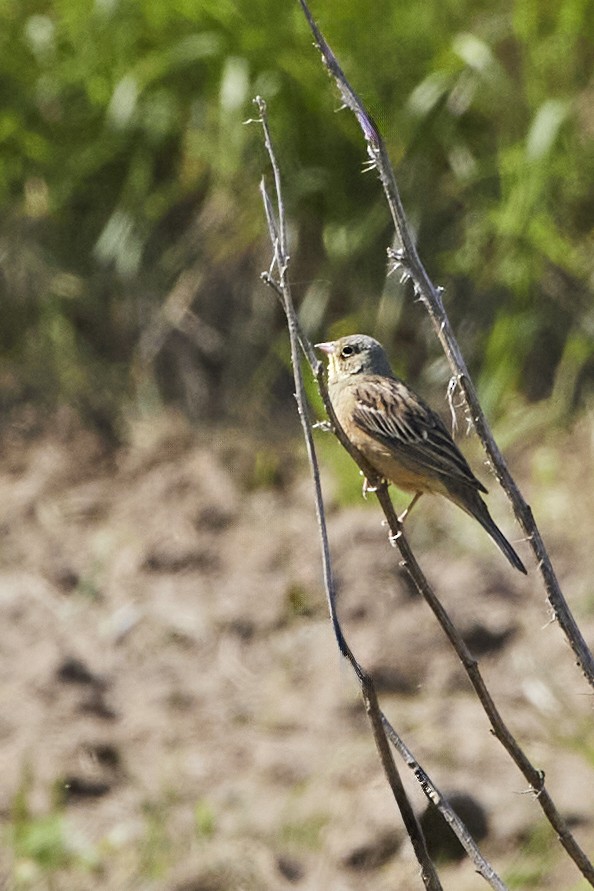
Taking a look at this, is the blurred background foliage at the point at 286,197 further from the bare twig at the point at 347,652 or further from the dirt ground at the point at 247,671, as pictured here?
the bare twig at the point at 347,652

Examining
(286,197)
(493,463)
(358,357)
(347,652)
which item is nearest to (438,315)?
(493,463)

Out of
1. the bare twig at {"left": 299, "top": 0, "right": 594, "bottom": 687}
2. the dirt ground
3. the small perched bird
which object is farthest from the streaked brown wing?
the bare twig at {"left": 299, "top": 0, "right": 594, "bottom": 687}

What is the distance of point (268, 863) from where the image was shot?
4.65 meters

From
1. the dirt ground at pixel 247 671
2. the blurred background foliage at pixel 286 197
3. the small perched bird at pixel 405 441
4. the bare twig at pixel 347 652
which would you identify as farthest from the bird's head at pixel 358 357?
the bare twig at pixel 347 652

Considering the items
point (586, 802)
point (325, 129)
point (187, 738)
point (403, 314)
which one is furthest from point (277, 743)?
point (325, 129)

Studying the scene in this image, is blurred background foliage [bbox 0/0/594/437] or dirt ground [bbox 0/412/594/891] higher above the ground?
blurred background foliage [bbox 0/0/594/437]

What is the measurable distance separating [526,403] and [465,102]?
1.31 meters

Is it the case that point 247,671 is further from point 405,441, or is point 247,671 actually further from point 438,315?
point 438,315

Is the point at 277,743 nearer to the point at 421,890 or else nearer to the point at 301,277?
the point at 421,890

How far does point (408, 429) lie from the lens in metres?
4.37

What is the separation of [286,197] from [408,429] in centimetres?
258

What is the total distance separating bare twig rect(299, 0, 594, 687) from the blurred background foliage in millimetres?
4154

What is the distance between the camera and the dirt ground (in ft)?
15.5

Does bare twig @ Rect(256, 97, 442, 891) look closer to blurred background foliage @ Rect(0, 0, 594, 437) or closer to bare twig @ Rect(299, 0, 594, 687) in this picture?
bare twig @ Rect(299, 0, 594, 687)
